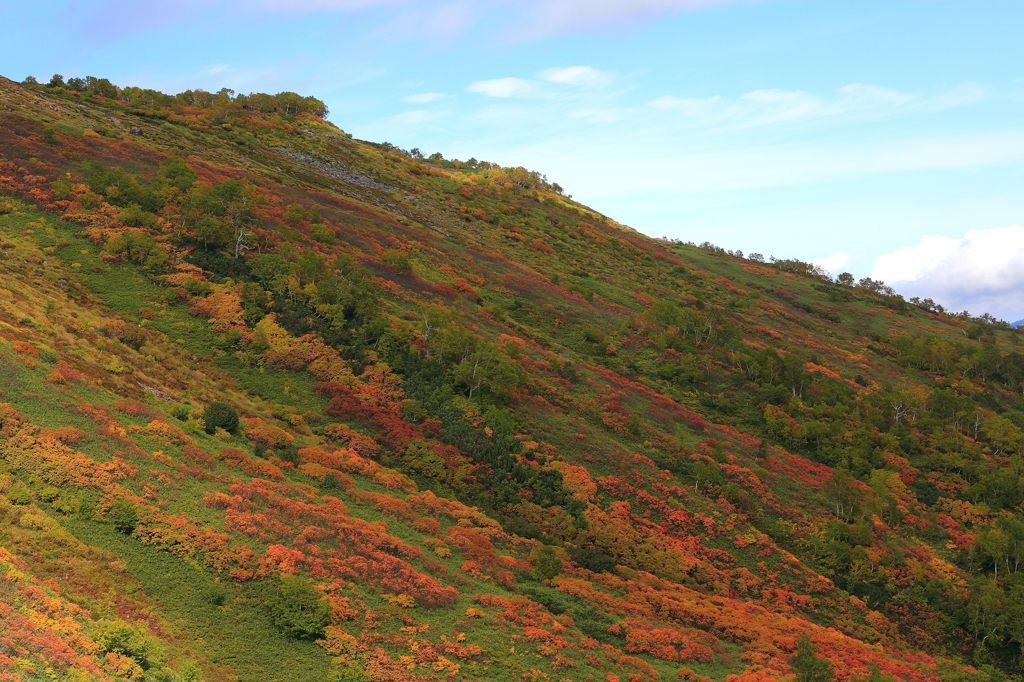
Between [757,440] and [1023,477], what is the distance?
75.1ft

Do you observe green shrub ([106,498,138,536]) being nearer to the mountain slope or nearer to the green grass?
the mountain slope

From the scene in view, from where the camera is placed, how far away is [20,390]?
2800 centimetres

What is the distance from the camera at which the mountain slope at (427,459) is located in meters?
23.8

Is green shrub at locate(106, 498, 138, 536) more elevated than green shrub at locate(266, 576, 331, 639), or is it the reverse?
green shrub at locate(106, 498, 138, 536)

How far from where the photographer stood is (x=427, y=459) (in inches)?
1604

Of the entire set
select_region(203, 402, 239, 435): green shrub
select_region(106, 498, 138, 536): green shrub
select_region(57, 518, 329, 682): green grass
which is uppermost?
select_region(203, 402, 239, 435): green shrub

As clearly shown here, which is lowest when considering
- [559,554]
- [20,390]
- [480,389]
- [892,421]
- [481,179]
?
[559,554]

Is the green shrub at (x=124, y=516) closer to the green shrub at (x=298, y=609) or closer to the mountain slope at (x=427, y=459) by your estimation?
the mountain slope at (x=427, y=459)

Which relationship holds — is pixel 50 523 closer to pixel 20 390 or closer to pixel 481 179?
pixel 20 390

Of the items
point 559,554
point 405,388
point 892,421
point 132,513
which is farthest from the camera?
point 892,421

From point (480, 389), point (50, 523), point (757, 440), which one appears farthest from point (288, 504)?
point (757, 440)

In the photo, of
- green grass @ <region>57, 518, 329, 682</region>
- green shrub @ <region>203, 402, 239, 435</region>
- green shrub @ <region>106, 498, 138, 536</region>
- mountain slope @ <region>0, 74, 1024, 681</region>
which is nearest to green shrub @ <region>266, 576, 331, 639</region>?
mountain slope @ <region>0, 74, 1024, 681</region>

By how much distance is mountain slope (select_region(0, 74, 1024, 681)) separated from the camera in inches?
939

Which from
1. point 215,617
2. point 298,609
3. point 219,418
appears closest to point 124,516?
point 215,617
